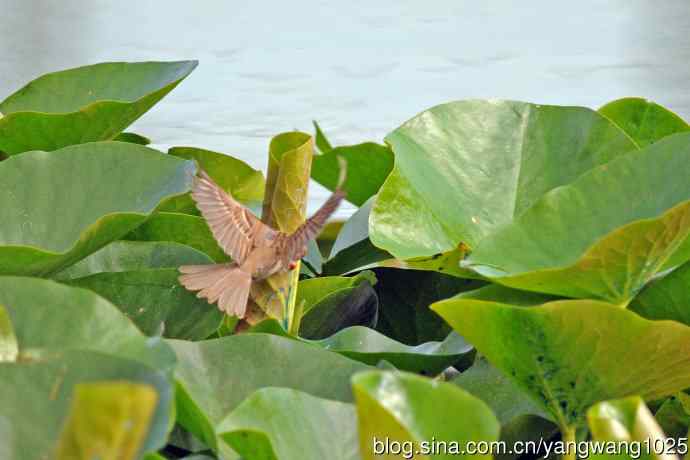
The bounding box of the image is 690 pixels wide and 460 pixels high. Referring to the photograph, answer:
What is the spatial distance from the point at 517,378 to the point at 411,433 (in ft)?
0.36

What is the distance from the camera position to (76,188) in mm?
480

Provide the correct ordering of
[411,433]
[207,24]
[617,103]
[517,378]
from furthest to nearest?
[207,24] → [617,103] → [517,378] → [411,433]

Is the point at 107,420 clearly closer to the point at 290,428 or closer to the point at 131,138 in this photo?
the point at 290,428

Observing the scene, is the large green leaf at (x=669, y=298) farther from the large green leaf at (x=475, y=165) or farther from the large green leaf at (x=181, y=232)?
the large green leaf at (x=181, y=232)

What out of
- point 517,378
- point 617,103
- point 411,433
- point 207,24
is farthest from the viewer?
point 207,24

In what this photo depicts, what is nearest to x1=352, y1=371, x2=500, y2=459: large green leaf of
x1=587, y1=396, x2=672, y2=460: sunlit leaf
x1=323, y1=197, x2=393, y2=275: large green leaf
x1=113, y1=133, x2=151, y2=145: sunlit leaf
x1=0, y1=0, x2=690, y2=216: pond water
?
x1=587, y1=396, x2=672, y2=460: sunlit leaf

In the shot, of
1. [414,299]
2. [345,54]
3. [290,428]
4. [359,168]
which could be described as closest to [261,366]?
[290,428]

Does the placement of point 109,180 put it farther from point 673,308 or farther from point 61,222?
point 673,308

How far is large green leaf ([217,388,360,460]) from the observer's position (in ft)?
1.12

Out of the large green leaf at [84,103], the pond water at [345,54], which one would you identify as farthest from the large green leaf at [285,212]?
the pond water at [345,54]

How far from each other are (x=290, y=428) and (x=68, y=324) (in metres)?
0.07

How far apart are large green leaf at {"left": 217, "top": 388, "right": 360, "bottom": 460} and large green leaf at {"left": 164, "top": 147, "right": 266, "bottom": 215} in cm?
29

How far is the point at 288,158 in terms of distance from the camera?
17.3 inches

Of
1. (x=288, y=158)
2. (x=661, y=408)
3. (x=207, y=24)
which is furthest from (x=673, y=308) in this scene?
(x=207, y=24)
